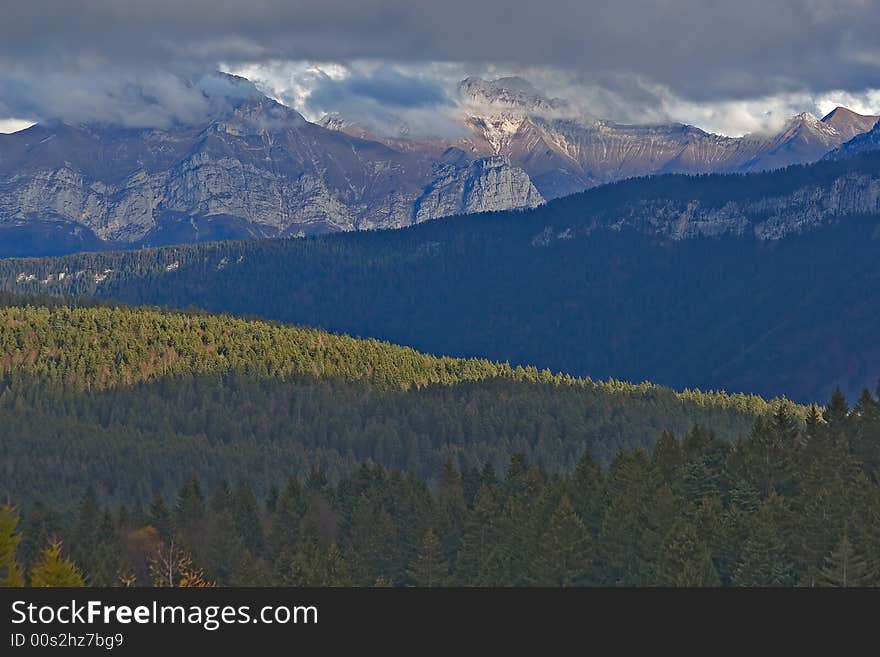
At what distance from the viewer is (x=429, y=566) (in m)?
129

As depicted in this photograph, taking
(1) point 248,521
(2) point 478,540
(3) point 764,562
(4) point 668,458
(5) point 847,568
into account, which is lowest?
(1) point 248,521

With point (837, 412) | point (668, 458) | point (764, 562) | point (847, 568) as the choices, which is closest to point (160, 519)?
point (668, 458)

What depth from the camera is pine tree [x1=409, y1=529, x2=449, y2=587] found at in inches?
5064

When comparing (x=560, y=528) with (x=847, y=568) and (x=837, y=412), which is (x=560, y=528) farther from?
(x=837, y=412)

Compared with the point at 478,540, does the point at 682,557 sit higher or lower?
higher

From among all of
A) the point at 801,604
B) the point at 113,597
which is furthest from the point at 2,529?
the point at 801,604

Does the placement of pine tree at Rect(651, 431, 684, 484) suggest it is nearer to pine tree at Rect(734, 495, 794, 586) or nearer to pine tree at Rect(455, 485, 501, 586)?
pine tree at Rect(455, 485, 501, 586)

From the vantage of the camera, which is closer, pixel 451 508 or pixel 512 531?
pixel 512 531

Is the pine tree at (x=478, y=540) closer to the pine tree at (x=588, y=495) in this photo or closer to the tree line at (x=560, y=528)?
the tree line at (x=560, y=528)

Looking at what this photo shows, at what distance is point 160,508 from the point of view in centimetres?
16062

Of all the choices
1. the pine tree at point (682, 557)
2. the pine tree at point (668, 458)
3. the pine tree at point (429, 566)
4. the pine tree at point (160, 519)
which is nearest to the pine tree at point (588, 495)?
the pine tree at point (668, 458)

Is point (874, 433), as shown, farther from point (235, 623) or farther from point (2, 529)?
point (235, 623)

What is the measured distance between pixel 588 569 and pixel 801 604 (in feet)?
194

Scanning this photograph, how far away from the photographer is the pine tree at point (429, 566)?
129 metres
